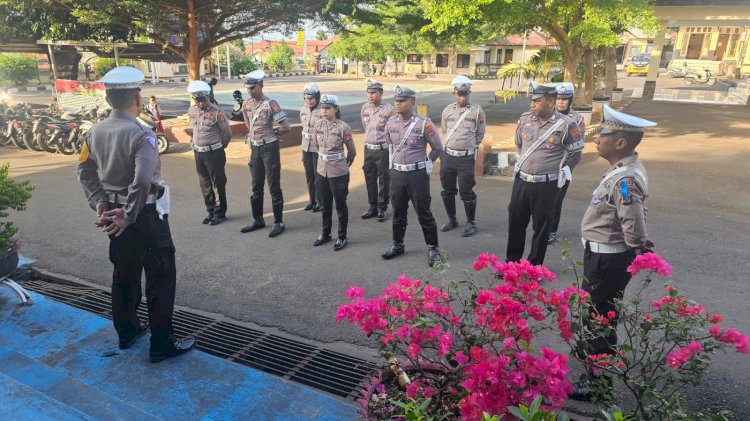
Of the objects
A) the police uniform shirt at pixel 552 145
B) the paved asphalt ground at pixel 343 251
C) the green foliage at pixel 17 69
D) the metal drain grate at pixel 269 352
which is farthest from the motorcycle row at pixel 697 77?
the green foliage at pixel 17 69

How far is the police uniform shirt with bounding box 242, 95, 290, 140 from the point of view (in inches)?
240

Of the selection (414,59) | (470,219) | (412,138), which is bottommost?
(470,219)

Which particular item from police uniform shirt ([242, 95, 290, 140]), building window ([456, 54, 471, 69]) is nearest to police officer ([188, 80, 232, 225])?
police uniform shirt ([242, 95, 290, 140])

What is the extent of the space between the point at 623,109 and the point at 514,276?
18604mm

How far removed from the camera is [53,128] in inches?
444

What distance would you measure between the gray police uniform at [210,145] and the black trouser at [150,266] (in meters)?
3.19

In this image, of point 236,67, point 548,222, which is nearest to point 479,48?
point 236,67

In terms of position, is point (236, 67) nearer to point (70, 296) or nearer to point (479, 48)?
point (479, 48)

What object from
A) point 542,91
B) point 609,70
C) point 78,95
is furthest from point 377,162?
point 609,70

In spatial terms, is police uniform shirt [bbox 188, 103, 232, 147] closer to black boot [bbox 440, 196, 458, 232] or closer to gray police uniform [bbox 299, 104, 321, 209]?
gray police uniform [bbox 299, 104, 321, 209]

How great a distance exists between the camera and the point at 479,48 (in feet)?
161

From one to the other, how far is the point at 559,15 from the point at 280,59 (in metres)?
51.3

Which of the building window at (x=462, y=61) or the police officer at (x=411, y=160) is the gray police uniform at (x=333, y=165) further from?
the building window at (x=462, y=61)

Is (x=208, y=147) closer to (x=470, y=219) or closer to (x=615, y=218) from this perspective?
(x=470, y=219)
